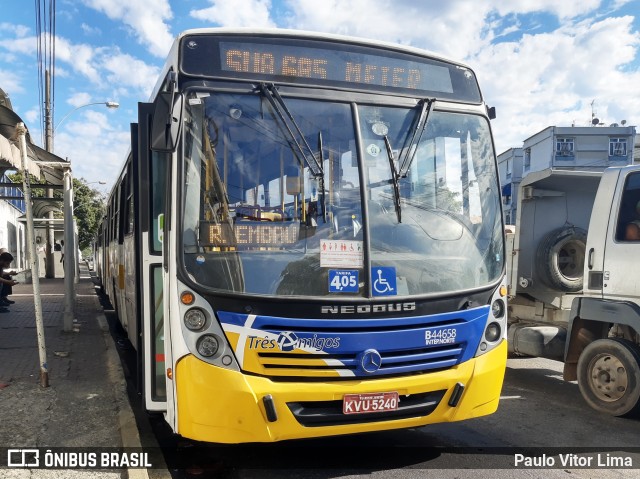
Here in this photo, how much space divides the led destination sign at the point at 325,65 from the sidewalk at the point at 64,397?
3.05 metres

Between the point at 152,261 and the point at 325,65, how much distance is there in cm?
202

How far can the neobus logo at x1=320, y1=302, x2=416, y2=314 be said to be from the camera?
375cm

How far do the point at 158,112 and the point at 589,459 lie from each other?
14.4ft

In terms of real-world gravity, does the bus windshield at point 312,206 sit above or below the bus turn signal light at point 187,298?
above

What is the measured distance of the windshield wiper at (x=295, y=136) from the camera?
3.96 m

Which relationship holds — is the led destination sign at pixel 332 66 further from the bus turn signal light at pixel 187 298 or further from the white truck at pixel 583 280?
the white truck at pixel 583 280

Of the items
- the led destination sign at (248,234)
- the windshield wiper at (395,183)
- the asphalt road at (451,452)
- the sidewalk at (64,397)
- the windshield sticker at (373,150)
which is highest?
the windshield sticker at (373,150)

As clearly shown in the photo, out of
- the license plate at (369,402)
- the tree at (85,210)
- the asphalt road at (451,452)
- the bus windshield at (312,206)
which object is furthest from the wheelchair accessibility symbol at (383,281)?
the tree at (85,210)

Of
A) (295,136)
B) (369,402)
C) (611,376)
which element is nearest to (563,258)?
(611,376)

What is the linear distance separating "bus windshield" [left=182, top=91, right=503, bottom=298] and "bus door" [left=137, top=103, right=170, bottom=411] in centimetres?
63

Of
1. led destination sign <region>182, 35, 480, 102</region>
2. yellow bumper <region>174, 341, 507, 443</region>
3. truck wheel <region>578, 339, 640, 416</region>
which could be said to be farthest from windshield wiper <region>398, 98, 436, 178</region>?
truck wheel <region>578, 339, 640, 416</region>

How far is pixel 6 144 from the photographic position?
6.50 m

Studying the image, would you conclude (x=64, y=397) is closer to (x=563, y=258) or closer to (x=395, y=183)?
(x=395, y=183)

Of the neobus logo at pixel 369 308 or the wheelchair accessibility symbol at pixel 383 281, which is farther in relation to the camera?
the wheelchair accessibility symbol at pixel 383 281
